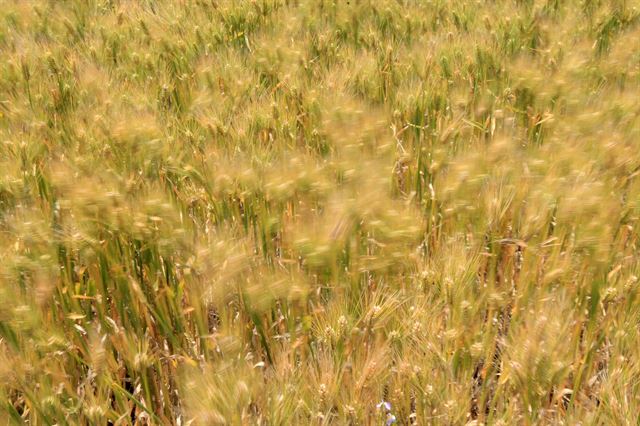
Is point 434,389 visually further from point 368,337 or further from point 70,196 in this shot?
point 70,196

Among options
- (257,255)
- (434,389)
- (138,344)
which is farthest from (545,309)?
(138,344)

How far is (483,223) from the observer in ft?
3.76

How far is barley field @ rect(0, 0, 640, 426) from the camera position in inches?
35.8

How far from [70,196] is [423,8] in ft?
4.69

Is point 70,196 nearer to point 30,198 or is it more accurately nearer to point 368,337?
point 30,198

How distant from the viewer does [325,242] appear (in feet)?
A: 3.33

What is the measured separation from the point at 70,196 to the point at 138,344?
0.29 metres

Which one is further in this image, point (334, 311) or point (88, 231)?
point (88, 231)

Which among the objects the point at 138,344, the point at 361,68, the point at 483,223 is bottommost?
the point at 138,344

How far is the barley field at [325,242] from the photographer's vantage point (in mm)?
909

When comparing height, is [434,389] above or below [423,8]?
below

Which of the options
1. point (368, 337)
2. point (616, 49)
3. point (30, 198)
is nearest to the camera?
point (368, 337)

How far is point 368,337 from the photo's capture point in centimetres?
101

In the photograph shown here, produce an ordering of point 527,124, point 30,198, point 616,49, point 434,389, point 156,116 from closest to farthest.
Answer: point 434,389 < point 30,198 < point 156,116 < point 527,124 < point 616,49
